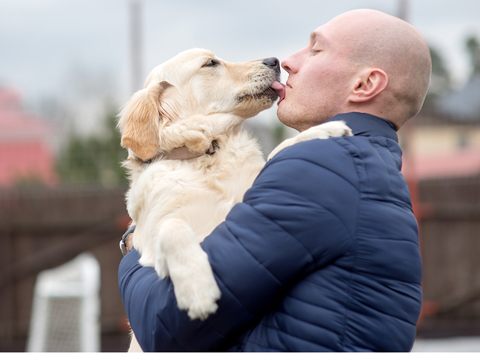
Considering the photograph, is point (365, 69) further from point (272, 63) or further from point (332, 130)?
point (272, 63)

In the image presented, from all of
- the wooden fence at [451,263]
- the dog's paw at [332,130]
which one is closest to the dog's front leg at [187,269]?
the dog's paw at [332,130]

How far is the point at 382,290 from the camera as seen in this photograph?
1417 mm

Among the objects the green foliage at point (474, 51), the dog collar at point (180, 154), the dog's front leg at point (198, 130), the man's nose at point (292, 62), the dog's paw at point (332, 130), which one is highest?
the man's nose at point (292, 62)

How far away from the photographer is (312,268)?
55.4 inches

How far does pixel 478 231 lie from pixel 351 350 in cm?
736

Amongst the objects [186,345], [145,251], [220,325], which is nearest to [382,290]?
[220,325]

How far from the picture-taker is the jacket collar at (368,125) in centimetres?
168

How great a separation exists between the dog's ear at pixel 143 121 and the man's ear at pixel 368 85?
1.00 meters

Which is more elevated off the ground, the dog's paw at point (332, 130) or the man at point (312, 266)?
the dog's paw at point (332, 130)

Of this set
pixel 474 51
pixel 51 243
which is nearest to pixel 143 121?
pixel 51 243

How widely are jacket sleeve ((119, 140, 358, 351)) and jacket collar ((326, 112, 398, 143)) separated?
26cm

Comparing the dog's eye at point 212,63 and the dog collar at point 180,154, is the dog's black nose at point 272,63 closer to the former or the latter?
the dog's eye at point 212,63

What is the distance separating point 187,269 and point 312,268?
0.38 m

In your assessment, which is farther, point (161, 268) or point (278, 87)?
point (278, 87)
